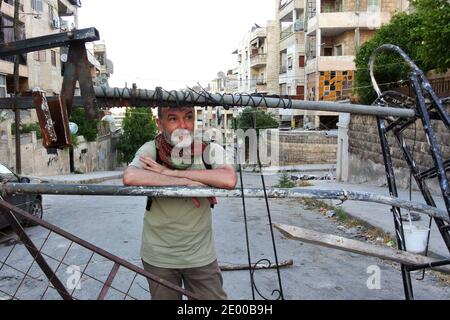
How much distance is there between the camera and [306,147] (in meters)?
31.8

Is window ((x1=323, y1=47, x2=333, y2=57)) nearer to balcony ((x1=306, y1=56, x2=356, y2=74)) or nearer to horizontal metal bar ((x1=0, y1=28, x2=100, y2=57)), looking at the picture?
balcony ((x1=306, y1=56, x2=356, y2=74))

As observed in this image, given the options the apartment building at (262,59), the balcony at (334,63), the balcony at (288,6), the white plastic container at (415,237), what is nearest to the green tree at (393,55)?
the balcony at (334,63)

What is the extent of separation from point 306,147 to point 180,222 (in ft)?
97.6

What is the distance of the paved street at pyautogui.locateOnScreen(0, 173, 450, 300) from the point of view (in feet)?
17.4

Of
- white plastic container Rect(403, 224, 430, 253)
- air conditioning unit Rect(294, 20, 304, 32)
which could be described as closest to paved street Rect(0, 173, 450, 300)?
white plastic container Rect(403, 224, 430, 253)

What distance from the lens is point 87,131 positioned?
102 feet

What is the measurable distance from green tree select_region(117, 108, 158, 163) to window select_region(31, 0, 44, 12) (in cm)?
1161

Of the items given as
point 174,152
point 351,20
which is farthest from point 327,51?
point 174,152

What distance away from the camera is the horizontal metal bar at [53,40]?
6.33 ft

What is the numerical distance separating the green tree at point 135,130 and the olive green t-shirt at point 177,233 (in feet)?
119

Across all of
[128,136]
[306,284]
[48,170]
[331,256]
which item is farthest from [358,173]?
[128,136]

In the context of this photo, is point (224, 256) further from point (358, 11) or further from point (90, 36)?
point (358, 11)

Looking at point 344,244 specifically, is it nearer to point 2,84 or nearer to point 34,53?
point 2,84
